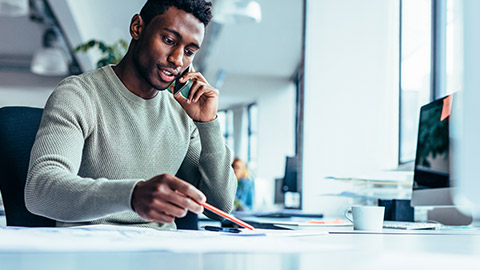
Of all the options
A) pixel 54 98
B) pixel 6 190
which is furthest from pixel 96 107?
pixel 6 190

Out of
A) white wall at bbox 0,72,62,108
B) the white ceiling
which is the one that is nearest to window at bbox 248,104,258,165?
the white ceiling

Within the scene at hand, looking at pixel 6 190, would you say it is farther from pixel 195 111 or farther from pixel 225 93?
pixel 225 93

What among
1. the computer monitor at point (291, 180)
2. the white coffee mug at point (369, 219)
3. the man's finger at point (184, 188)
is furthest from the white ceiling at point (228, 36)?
the man's finger at point (184, 188)

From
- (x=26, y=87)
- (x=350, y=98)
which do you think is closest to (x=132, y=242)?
(x=350, y=98)

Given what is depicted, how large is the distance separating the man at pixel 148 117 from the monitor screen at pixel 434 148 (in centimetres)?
66

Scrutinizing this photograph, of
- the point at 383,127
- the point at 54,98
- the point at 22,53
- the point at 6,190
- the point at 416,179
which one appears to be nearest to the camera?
the point at 54,98

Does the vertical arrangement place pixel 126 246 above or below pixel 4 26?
below

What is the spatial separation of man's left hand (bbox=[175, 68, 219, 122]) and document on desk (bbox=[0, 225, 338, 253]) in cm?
55

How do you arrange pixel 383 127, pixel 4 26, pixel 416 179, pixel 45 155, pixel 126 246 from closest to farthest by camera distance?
pixel 126 246 → pixel 45 155 → pixel 416 179 → pixel 383 127 → pixel 4 26

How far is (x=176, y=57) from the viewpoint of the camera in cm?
142

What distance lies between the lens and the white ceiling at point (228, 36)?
6352 mm

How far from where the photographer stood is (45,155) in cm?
109

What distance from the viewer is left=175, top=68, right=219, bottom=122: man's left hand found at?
150 centimetres

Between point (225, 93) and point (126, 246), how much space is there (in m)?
9.39
